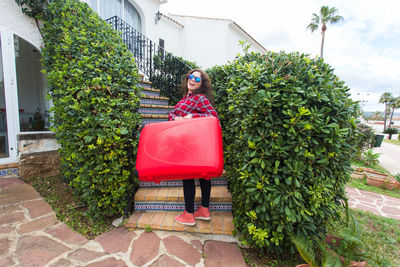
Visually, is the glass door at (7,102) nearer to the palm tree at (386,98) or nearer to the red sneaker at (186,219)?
the red sneaker at (186,219)

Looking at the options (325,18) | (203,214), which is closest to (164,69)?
(203,214)

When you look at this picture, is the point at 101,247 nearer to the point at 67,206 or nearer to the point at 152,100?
the point at 67,206

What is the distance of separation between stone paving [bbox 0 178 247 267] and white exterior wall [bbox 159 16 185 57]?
7.92 metres

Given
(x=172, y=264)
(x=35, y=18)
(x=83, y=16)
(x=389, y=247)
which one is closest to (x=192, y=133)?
(x=172, y=264)

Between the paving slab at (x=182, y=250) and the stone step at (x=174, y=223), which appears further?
the stone step at (x=174, y=223)

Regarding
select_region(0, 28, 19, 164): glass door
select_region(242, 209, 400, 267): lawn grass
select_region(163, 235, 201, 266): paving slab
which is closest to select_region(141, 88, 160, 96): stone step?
select_region(0, 28, 19, 164): glass door

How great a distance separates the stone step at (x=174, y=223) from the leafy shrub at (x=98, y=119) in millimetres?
251

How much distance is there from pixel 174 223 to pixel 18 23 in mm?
4173

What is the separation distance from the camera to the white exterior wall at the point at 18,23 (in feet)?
9.61

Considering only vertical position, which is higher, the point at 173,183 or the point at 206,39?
the point at 206,39

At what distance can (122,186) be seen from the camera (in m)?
2.02

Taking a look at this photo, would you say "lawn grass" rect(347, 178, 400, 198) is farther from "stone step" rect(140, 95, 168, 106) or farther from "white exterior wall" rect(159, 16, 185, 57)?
"white exterior wall" rect(159, 16, 185, 57)

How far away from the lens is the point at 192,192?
2008 millimetres

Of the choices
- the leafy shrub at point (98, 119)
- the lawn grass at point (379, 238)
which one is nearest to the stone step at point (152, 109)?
the leafy shrub at point (98, 119)
